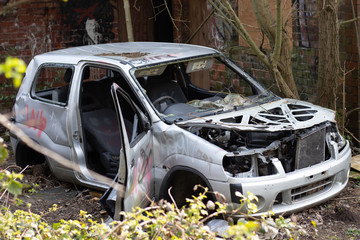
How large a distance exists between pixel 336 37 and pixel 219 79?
4.29 m

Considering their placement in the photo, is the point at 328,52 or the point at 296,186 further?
the point at 328,52

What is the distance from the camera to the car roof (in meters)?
6.32

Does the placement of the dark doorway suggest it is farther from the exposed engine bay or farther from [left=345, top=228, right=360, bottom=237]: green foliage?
[left=345, top=228, right=360, bottom=237]: green foliage

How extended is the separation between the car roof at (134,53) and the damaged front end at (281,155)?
41.1 inches

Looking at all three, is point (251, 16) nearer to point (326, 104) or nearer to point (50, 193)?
point (326, 104)

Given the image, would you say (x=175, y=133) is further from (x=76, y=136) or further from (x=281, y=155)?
(x=76, y=136)

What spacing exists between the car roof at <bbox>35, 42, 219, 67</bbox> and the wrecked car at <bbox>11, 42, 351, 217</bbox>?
1 cm

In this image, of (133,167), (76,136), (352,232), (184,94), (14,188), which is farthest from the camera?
(184,94)

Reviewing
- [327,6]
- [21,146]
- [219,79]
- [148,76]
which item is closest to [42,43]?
[219,79]

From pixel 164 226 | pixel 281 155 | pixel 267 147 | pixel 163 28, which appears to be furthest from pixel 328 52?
pixel 163 28

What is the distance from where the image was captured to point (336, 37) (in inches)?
286

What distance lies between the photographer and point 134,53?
6.65 meters

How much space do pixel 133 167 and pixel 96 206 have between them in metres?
1.49

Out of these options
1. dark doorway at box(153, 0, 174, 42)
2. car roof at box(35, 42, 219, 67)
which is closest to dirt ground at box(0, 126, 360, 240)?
car roof at box(35, 42, 219, 67)
